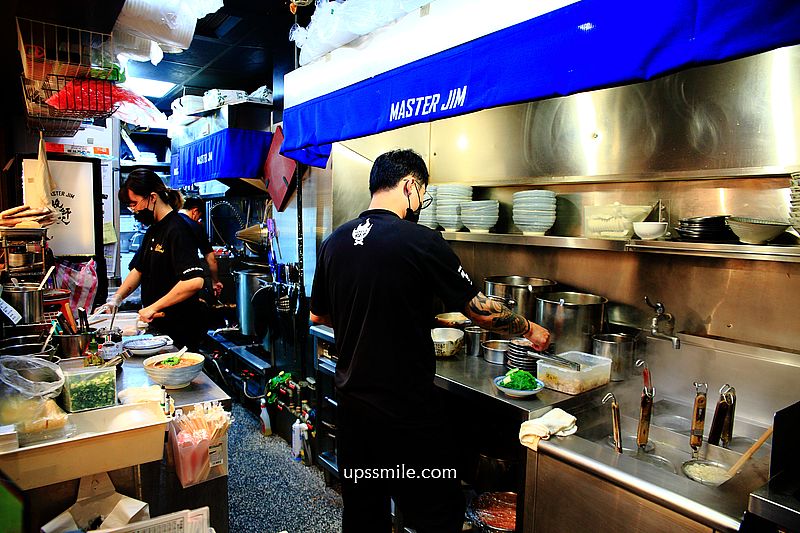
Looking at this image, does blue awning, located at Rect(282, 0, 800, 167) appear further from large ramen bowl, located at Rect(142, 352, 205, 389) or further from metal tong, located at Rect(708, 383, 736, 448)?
large ramen bowl, located at Rect(142, 352, 205, 389)

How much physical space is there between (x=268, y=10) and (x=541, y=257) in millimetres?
3001

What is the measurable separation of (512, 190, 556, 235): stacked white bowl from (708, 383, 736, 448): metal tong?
1199 millimetres

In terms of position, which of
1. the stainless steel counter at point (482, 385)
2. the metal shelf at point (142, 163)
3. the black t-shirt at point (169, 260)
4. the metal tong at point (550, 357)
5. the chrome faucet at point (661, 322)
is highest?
the metal shelf at point (142, 163)

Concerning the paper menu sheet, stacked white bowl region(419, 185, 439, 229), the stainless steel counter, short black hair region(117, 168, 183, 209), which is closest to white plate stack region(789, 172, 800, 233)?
the stainless steel counter

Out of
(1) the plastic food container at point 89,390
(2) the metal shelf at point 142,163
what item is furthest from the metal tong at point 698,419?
(2) the metal shelf at point 142,163

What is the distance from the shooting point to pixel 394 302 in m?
1.95

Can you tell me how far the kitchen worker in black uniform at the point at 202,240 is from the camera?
4.16 m

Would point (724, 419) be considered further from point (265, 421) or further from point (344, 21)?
point (265, 421)

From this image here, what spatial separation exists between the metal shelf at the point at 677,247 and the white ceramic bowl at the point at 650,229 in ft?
0.12

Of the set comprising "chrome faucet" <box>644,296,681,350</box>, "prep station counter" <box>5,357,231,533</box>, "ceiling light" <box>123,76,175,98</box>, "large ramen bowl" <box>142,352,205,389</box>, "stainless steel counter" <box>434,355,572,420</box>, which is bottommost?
"prep station counter" <box>5,357,231,533</box>

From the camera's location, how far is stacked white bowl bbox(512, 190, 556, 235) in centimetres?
283

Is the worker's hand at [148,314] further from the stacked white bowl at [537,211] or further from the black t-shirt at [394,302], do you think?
Answer: the stacked white bowl at [537,211]

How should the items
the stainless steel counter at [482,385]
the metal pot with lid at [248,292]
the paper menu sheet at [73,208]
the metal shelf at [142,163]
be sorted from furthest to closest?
the metal shelf at [142,163], the metal pot with lid at [248,292], the paper menu sheet at [73,208], the stainless steel counter at [482,385]

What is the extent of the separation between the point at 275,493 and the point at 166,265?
5.41 ft
